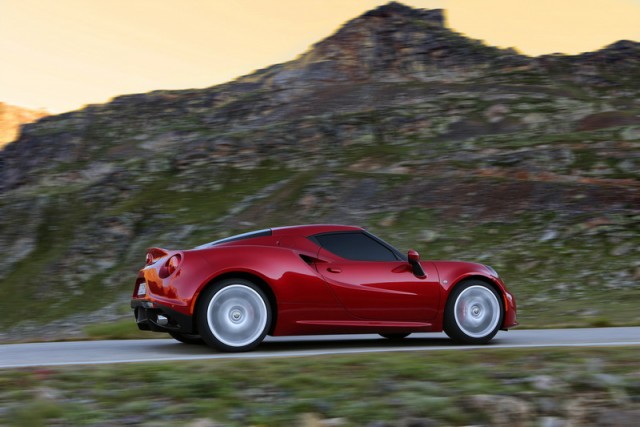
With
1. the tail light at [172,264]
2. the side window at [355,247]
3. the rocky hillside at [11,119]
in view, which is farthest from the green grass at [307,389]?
the rocky hillside at [11,119]

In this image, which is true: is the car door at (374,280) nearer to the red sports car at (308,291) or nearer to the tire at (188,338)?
the red sports car at (308,291)

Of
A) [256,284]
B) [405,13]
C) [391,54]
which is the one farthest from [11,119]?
[256,284]

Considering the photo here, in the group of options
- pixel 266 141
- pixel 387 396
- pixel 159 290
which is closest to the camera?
Answer: pixel 387 396

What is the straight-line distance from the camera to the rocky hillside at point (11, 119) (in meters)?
125

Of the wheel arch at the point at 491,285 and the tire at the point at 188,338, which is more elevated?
the wheel arch at the point at 491,285

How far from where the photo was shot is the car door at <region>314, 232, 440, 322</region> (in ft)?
25.1

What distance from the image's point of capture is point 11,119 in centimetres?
12712

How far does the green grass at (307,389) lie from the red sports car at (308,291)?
1217mm

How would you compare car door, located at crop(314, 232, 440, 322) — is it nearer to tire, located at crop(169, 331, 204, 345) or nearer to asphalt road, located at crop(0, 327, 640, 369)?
asphalt road, located at crop(0, 327, 640, 369)

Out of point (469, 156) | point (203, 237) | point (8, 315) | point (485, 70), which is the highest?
point (485, 70)

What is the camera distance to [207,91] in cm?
5847

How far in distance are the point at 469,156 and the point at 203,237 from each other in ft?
43.1

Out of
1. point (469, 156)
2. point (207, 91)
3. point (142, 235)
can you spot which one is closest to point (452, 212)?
point (469, 156)

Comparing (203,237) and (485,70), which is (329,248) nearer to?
(203,237)
